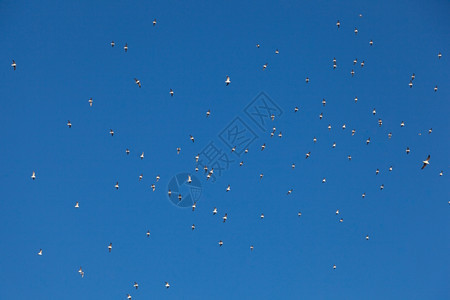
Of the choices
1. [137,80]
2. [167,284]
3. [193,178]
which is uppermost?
[137,80]

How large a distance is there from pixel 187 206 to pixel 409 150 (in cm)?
2111

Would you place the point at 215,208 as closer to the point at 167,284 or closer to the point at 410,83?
the point at 167,284

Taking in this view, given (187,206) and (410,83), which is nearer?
(410,83)

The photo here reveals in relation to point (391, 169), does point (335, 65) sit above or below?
above

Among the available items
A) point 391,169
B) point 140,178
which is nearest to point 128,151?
point 140,178

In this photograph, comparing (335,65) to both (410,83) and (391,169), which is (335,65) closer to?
(410,83)

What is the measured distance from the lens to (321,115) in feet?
190

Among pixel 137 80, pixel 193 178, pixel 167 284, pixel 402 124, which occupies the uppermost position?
pixel 137 80

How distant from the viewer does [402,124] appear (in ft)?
189

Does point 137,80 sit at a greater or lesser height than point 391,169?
greater

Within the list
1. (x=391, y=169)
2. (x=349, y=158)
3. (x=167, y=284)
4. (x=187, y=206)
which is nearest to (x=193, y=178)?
(x=187, y=206)

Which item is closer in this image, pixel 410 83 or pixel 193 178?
pixel 410 83

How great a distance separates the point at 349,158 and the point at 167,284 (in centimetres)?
2017

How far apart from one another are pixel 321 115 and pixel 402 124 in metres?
7.37
